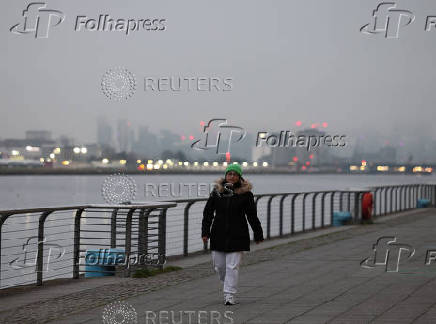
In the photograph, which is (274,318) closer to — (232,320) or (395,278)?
(232,320)

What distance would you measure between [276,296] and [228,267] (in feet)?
2.83

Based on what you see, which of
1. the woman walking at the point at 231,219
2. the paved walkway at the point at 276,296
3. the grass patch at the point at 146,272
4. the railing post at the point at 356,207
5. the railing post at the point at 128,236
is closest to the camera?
the paved walkway at the point at 276,296

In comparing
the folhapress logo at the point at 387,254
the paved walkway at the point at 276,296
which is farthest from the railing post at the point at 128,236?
the folhapress logo at the point at 387,254

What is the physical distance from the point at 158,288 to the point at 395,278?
3292mm

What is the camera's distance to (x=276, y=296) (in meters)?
9.84

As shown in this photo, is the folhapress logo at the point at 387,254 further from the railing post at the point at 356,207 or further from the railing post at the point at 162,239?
the railing post at the point at 356,207

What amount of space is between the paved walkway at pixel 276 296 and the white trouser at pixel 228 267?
220mm

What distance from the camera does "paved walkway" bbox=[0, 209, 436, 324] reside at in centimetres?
841

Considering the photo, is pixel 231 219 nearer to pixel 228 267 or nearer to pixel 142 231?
pixel 228 267

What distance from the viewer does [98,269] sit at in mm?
12602

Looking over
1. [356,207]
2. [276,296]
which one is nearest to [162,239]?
[276,296]

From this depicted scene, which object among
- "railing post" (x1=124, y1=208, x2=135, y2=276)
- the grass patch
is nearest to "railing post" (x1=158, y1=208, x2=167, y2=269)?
the grass patch

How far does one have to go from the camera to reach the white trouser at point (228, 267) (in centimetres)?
923

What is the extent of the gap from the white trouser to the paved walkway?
0.72 feet
